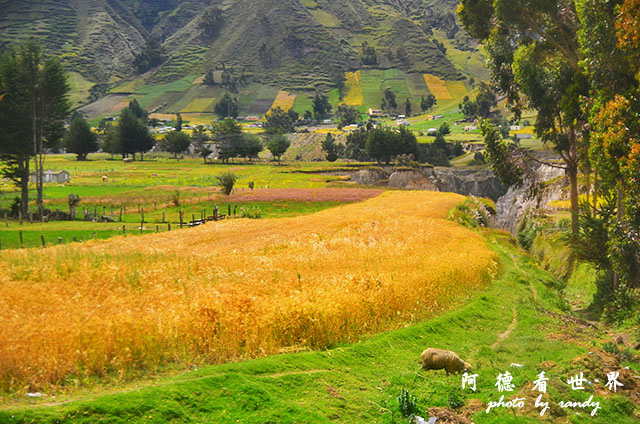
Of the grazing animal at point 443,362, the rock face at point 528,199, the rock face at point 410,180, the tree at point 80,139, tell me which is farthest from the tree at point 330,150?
the grazing animal at point 443,362

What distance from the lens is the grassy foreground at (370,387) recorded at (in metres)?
9.00

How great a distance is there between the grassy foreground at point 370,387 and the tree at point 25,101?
64.7 metres

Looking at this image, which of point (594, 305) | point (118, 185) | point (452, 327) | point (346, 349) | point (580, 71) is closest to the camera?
point (346, 349)

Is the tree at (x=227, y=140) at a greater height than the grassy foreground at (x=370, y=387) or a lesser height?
greater

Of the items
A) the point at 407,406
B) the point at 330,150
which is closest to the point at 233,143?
the point at 330,150

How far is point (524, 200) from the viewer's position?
6769cm

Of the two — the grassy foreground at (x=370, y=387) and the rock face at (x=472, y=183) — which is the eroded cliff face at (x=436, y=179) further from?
the grassy foreground at (x=370, y=387)

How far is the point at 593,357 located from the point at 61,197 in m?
80.7

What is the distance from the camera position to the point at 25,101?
68000 millimetres

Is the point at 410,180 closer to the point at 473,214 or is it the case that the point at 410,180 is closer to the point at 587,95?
the point at 473,214

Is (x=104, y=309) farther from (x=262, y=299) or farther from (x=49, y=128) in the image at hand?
(x=49, y=128)

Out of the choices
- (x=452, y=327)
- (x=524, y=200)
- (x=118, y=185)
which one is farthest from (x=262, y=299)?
(x=118, y=185)

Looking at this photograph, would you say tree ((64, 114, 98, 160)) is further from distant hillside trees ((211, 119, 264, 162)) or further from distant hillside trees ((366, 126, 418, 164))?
distant hillside trees ((366, 126, 418, 164))

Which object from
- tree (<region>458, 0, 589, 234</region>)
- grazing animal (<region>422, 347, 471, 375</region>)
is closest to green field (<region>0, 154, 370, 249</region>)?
tree (<region>458, 0, 589, 234</region>)
